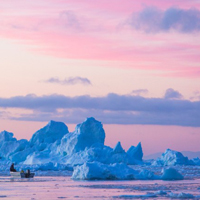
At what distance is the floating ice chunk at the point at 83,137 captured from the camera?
57938mm

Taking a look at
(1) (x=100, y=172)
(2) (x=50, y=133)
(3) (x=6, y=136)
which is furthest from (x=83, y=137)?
(1) (x=100, y=172)

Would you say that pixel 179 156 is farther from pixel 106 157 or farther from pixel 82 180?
pixel 82 180

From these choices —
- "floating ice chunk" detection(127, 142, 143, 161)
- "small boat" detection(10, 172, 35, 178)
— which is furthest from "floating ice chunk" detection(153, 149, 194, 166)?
"small boat" detection(10, 172, 35, 178)

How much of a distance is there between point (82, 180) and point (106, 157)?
74.7ft

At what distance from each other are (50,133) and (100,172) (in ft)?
116

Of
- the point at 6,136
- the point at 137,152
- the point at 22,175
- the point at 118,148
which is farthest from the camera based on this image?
the point at 6,136

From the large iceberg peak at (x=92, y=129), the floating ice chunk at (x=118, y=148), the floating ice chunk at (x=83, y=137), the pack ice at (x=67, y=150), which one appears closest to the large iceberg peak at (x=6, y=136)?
the pack ice at (x=67, y=150)

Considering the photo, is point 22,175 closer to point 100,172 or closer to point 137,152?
point 100,172

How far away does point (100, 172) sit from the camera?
3117 cm

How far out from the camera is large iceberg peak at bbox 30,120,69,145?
6556cm

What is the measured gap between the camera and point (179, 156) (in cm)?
6091

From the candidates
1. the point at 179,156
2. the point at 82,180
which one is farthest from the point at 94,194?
the point at 179,156

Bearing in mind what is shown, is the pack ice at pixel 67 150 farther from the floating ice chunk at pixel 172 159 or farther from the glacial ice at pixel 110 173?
the glacial ice at pixel 110 173

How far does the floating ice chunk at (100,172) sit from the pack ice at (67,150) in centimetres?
1311
